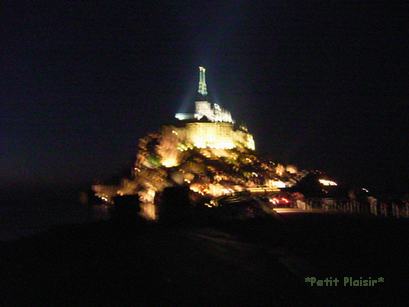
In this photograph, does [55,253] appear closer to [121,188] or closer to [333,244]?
[333,244]

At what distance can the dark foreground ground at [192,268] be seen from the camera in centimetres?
632

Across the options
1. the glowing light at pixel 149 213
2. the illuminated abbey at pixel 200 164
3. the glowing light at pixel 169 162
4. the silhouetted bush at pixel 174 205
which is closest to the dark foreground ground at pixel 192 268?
the silhouetted bush at pixel 174 205

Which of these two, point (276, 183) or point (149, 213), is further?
point (276, 183)

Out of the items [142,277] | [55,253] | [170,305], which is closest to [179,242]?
[55,253]

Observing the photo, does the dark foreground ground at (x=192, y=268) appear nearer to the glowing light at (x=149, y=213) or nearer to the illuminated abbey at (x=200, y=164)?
the glowing light at (x=149, y=213)

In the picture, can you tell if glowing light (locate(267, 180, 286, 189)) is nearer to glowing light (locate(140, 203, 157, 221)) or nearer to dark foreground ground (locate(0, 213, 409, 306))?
glowing light (locate(140, 203, 157, 221))

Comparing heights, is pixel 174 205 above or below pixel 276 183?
below

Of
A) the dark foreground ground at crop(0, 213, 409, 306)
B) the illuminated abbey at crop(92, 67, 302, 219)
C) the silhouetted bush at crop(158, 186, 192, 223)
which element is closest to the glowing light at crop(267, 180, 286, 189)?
the illuminated abbey at crop(92, 67, 302, 219)

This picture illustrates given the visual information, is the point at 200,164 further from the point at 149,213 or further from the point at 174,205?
the point at 174,205

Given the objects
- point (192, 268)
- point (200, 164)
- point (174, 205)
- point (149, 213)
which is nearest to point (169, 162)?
point (200, 164)

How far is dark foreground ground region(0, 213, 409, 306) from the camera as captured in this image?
20.7 ft

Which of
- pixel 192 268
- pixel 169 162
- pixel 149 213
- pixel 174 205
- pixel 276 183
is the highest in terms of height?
pixel 169 162

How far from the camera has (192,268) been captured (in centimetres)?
812

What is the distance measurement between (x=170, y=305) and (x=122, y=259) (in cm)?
263
